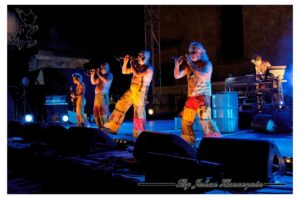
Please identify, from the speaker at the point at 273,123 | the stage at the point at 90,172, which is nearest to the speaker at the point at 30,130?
the stage at the point at 90,172

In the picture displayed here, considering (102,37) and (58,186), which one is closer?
(58,186)

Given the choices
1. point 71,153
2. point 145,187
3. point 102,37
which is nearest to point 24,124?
point 71,153

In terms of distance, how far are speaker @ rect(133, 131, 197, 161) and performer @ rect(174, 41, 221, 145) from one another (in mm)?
1370

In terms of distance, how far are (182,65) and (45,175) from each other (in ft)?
8.36

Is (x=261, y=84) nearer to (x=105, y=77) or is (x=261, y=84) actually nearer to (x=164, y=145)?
(x=105, y=77)

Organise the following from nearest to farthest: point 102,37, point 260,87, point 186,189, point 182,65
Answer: point 186,189
point 182,65
point 260,87
point 102,37

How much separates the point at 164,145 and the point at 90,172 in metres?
1.30

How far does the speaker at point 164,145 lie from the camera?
305 centimetres

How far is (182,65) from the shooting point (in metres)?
4.79

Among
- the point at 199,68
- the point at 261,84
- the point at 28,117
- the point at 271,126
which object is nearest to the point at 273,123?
the point at 271,126

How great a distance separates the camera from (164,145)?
3162 millimetres

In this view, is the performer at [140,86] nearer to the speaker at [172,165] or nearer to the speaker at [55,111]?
the speaker at [172,165]

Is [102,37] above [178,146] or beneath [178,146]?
above

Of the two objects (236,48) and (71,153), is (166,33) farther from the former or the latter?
(71,153)
